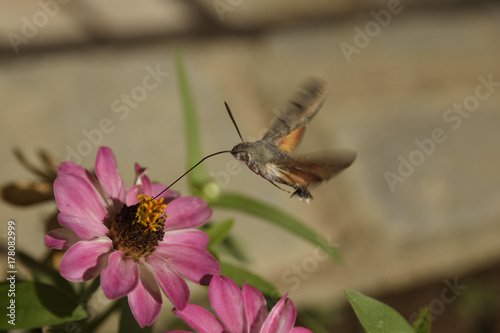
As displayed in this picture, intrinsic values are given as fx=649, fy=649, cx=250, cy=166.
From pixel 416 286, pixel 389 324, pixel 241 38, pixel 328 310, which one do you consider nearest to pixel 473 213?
pixel 416 286

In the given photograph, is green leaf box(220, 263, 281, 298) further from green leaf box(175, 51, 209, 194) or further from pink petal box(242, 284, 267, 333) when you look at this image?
green leaf box(175, 51, 209, 194)

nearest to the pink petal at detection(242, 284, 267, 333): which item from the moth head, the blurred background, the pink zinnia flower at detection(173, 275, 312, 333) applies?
the pink zinnia flower at detection(173, 275, 312, 333)

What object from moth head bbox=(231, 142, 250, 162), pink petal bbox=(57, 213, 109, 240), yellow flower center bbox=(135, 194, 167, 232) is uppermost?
pink petal bbox=(57, 213, 109, 240)

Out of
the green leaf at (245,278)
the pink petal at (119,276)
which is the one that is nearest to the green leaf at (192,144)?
the green leaf at (245,278)

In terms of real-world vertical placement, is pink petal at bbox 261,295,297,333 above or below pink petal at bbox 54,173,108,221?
below

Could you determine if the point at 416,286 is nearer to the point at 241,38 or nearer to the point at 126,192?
the point at 241,38

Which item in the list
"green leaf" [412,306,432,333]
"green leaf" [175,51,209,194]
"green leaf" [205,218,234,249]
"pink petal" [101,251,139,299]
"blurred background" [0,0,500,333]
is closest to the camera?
"pink petal" [101,251,139,299]

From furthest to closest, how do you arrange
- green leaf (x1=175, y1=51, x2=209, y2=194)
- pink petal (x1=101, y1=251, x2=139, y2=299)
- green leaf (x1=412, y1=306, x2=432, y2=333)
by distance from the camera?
green leaf (x1=175, y1=51, x2=209, y2=194)
green leaf (x1=412, y1=306, x2=432, y2=333)
pink petal (x1=101, y1=251, x2=139, y2=299)

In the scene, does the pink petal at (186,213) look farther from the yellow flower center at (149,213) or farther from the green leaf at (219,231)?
the green leaf at (219,231)

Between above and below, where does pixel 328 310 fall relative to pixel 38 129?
below

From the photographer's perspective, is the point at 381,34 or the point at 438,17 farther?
the point at 438,17
